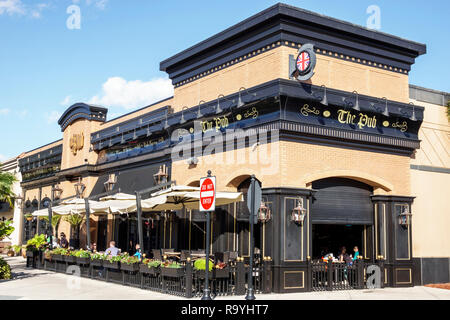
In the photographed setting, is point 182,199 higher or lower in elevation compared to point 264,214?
higher

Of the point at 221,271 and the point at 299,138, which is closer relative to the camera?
the point at 221,271

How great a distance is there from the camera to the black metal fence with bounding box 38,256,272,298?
1487 cm

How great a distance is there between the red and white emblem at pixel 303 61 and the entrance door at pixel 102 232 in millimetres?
15747

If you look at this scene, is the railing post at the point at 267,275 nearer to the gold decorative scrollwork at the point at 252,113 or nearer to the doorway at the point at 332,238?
the gold decorative scrollwork at the point at 252,113

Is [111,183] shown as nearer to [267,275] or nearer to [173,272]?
[173,272]

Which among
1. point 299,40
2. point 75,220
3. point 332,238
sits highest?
point 299,40

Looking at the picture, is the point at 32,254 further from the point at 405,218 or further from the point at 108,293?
the point at 405,218

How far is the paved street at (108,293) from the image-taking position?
47.9ft

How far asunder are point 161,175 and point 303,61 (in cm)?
907

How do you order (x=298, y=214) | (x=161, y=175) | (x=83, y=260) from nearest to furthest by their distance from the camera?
(x=298, y=214) < (x=83, y=260) < (x=161, y=175)

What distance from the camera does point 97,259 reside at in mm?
19578

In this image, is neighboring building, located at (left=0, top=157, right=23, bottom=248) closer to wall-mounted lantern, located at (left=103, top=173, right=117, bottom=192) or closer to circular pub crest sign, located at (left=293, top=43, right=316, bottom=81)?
wall-mounted lantern, located at (left=103, top=173, right=117, bottom=192)

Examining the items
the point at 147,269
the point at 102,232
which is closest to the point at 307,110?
the point at 147,269

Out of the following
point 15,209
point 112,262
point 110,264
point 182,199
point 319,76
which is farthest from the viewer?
point 15,209
